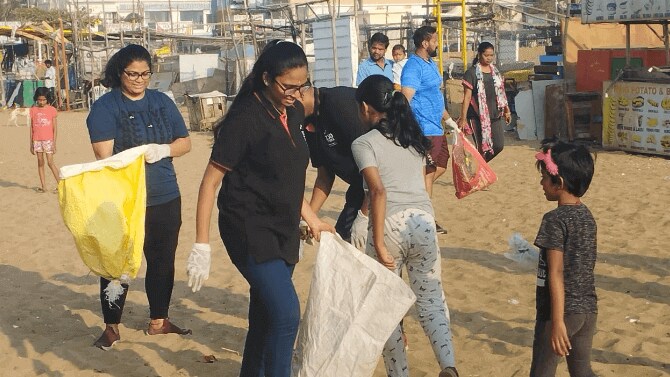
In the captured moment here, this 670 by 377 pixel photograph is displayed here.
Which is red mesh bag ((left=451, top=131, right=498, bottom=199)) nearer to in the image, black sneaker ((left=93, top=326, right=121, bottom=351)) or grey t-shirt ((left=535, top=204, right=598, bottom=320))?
black sneaker ((left=93, top=326, right=121, bottom=351))

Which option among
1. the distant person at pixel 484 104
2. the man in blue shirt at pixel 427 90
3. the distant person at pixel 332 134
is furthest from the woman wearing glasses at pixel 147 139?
the distant person at pixel 484 104

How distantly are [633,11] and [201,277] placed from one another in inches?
476

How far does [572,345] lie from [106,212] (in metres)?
2.51

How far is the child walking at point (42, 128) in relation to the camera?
13406mm

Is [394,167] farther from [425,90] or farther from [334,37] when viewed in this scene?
[334,37]

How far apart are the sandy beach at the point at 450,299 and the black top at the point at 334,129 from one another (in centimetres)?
115

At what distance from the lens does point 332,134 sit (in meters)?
5.28

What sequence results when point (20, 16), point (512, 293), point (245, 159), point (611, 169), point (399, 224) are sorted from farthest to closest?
point (20, 16) < point (611, 169) < point (512, 293) < point (399, 224) < point (245, 159)

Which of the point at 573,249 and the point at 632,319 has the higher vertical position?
the point at 573,249

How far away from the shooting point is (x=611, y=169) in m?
13.1

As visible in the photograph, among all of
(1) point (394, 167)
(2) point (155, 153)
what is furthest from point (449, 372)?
(2) point (155, 153)

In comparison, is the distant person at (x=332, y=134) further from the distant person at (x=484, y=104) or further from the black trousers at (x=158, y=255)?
the distant person at (x=484, y=104)

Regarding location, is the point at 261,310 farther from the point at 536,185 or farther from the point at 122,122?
the point at 536,185

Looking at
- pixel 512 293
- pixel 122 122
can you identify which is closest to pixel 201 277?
pixel 122 122
